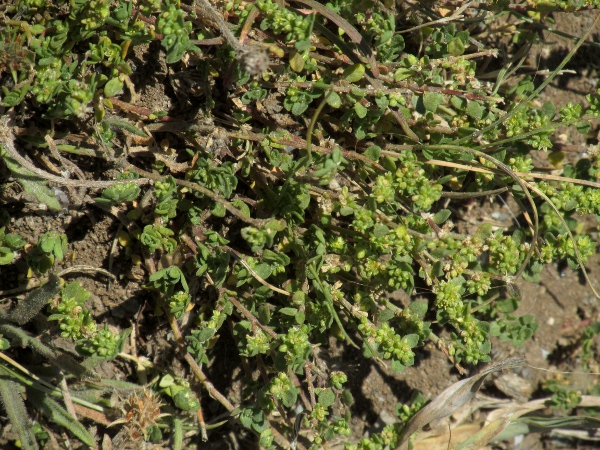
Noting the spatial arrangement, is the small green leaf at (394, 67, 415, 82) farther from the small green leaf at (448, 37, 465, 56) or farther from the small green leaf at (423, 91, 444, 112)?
the small green leaf at (448, 37, 465, 56)

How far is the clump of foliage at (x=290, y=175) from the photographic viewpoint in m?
2.76

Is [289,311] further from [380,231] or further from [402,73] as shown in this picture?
[402,73]

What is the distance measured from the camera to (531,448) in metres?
4.34

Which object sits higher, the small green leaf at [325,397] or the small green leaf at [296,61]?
the small green leaf at [296,61]

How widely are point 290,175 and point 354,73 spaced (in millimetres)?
607

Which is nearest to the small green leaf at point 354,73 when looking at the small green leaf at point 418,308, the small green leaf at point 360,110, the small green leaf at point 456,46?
the small green leaf at point 360,110

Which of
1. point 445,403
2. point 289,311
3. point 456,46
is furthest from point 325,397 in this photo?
point 456,46

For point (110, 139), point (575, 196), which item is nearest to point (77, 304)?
point (110, 139)

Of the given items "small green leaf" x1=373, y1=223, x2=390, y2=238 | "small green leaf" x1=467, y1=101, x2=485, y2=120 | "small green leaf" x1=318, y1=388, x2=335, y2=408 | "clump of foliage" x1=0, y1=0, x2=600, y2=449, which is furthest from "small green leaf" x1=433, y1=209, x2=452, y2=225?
"small green leaf" x1=318, y1=388, x2=335, y2=408

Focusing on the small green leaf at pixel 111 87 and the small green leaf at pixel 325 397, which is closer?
the small green leaf at pixel 111 87

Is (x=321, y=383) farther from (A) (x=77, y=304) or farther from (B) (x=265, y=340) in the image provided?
(A) (x=77, y=304)

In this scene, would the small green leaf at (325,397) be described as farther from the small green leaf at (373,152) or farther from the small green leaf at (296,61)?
the small green leaf at (296,61)

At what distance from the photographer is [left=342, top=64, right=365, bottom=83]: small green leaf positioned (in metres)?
2.89

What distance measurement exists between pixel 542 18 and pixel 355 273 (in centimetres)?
185
